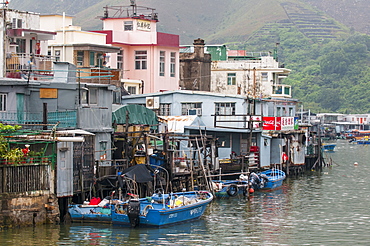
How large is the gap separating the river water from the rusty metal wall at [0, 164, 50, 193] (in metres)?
1.90

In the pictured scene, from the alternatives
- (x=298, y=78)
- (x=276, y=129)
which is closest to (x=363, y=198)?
(x=276, y=129)

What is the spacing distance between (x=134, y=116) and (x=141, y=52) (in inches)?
685

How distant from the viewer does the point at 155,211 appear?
3266 cm

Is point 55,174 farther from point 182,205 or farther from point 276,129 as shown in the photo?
point 276,129

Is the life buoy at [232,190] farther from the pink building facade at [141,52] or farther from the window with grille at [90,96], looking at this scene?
the pink building facade at [141,52]

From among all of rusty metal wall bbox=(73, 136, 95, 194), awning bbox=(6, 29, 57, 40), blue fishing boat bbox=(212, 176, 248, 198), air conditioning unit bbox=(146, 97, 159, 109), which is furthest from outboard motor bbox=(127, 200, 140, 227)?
air conditioning unit bbox=(146, 97, 159, 109)

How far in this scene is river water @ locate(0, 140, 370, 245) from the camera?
31.1 metres

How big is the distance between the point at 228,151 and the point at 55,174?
25.3m

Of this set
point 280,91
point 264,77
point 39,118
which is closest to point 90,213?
point 39,118

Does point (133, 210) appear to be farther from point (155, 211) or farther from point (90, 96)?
point (90, 96)

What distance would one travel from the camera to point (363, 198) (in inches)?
1879

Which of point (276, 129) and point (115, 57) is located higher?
point (115, 57)

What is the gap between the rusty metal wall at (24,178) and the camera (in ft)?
103

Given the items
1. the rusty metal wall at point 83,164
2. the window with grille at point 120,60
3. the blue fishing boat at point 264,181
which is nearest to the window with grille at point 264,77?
the window with grille at point 120,60
